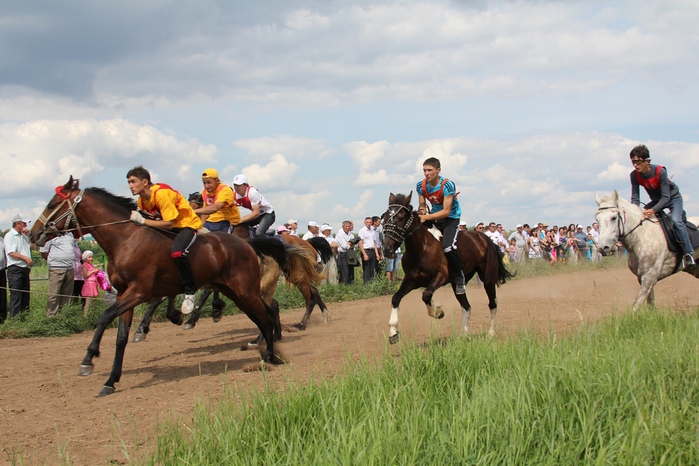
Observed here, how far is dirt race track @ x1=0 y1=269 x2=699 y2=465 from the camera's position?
229 inches

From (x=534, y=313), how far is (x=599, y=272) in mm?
12080

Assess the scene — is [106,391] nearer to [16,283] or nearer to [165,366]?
[165,366]

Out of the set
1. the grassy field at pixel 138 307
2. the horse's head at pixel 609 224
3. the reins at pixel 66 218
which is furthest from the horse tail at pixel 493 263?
the grassy field at pixel 138 307

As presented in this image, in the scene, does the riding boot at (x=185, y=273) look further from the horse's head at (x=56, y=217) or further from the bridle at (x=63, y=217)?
the horse's head at (x=56, y=217)

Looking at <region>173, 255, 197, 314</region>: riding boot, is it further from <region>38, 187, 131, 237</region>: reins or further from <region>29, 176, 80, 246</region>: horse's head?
<region>29, 176, 80, 246</region>: horse's head

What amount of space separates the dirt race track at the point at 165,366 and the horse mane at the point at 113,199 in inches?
89.0

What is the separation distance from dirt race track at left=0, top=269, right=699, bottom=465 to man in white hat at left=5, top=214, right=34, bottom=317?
195 cm

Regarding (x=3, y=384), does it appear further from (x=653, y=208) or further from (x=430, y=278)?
(x=653, y=208)

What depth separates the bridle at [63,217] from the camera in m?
8.20

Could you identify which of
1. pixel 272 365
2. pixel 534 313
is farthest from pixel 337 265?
pixel 272 365

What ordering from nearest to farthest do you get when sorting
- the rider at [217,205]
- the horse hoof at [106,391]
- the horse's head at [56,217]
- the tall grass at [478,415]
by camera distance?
1. the tall grass at [478,415]
2. the horse hoof at [106,391]
3. the horse's head at [56,217]
4. the rider at [217,205]

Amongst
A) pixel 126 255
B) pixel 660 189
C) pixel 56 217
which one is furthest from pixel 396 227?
pixel 660 189

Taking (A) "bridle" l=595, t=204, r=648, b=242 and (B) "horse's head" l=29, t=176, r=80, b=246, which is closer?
(B) "horse's head" l=29, t=176, r=80, b=246

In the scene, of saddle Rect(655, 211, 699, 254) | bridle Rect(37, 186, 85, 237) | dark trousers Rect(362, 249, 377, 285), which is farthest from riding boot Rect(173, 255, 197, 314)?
dark trousers Rect(362, 249, 377, 285)
